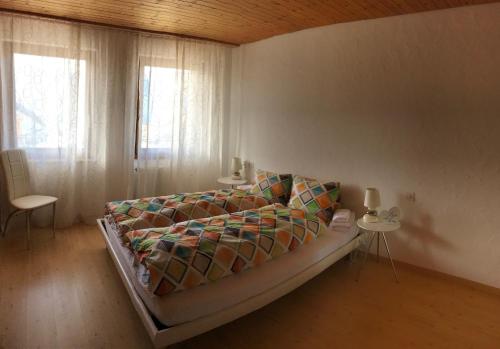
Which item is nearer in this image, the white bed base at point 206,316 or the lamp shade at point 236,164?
the white bed base at point 206,316

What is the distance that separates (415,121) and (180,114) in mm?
2898

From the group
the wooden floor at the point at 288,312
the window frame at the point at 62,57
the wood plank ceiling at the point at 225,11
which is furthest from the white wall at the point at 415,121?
the window frame at the point at 62,57

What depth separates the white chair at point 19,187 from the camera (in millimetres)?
3457

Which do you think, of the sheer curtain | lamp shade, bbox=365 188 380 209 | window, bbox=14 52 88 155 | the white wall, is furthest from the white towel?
window, bbox=14 52 88 155

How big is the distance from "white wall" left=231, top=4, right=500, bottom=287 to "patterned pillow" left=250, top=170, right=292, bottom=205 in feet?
0.96

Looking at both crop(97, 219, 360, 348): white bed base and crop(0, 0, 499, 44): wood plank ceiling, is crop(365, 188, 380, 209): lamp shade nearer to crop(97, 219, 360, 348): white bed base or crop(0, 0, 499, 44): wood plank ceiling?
crop(97, 219, 360, 348): white bed base

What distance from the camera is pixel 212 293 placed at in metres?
2.09

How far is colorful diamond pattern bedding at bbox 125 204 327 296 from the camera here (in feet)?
6.73

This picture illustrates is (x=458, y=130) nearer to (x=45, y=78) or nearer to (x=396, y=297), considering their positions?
(x=396, y=297)

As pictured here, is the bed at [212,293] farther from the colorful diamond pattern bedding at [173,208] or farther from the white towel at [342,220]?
the white towel at [342,220]

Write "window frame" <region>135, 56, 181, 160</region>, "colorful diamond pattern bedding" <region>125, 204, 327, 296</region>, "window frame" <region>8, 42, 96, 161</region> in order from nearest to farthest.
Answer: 1. "colorful diamond pattern bedding" <region>125, 204, 327, 296</region>
2. "window frame" <region>8, 42, 96, 161</region>
3. "window frame" <region>135, 56, 181, 160</region>

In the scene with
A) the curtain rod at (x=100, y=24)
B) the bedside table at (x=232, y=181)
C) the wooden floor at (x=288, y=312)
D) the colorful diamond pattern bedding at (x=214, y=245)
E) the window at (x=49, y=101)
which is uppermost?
the curtain rod at (x=100, y=24)

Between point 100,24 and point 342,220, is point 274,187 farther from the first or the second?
point 100,24

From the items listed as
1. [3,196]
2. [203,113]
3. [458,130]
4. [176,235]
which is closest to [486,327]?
[458,130]
